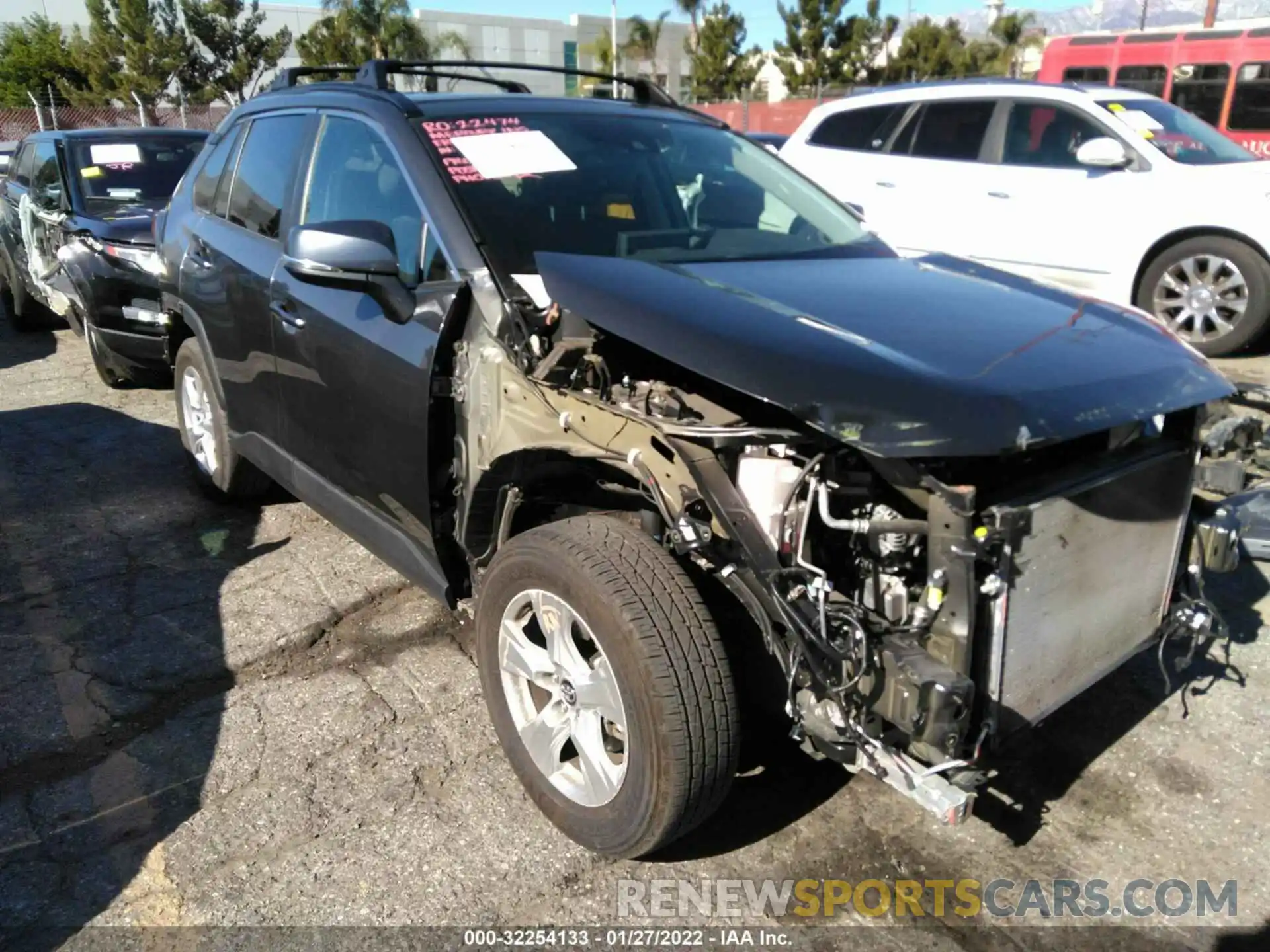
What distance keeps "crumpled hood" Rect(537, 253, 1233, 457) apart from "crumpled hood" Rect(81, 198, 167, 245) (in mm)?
5080

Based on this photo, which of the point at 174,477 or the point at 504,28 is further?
the point at 504,28

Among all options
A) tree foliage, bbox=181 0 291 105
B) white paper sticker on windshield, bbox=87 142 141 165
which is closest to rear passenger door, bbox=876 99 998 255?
white paper sticker on windshield, bbox=87 142 141 165

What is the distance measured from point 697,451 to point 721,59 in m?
44.9

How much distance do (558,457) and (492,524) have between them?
370mm

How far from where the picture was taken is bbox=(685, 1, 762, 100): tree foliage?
42969 millimetres

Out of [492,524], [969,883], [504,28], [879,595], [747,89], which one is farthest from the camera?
[504,28]

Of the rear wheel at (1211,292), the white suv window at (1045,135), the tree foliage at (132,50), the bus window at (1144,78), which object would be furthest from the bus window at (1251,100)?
the tree foliage at (132,50)

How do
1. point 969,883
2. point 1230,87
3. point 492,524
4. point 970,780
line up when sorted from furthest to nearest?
point 1230,87 < point 492,524 < point 969,883 < point 970,780

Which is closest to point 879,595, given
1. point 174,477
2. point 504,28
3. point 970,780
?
point 970,780

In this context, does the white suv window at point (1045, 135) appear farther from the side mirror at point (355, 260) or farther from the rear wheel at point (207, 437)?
the side mirror at point (355, 260)

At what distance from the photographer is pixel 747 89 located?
43.7m

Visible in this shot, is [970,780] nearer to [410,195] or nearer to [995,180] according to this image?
[410,195]

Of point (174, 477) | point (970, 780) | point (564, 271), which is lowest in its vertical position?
point (174, 477)

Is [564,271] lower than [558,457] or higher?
higher
